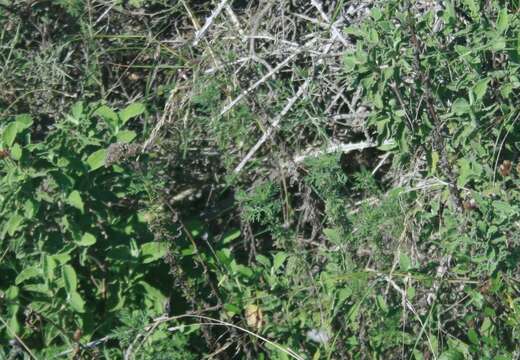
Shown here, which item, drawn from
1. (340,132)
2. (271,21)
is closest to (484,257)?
(340,132)

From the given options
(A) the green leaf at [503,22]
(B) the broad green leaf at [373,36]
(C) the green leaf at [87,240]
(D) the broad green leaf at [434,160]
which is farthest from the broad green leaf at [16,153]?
(A) the green leaf at [503,22]

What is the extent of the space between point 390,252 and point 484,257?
16.2 inches

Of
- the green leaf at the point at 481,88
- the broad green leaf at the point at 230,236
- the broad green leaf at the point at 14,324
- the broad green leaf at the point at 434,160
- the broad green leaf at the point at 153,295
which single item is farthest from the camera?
the broad green leaf at the point at 230,236

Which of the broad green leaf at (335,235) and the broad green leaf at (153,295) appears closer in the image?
the broad green leaf at (335,235)

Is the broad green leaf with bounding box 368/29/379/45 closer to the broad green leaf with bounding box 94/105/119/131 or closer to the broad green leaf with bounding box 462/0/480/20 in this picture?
the broad green leaf with bounding box 462/0/480/20

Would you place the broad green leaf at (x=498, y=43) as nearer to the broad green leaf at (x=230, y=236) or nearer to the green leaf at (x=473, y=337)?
the green leaf at (x=473, y=337)

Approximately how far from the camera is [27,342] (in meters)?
3.75

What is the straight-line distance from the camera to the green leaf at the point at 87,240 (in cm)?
365

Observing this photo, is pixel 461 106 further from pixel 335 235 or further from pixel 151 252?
pixel 151 252

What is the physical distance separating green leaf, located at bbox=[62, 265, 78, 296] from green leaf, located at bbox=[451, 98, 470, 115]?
1.50 meters

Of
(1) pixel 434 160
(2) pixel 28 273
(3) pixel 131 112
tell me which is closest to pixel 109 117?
(3) pixel 131 112

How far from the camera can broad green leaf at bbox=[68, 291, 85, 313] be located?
Result: 3.63 metres

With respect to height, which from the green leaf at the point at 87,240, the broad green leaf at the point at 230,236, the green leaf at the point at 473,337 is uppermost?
the green leaf at the point at 87,240

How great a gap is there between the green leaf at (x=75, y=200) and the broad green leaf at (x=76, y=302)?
12.7 inches
